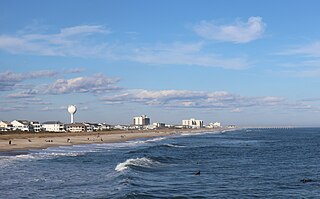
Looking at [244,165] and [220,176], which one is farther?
[244,165]

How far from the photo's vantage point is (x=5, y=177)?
35094mm

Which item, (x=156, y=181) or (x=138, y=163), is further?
(x=138, y=163)

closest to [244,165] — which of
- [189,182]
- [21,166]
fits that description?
[189,182]

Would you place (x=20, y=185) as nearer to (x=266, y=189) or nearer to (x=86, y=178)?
(x=86, y=178)

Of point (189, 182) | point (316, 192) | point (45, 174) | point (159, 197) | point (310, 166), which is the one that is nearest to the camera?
point (159, 197)

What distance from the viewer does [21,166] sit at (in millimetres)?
44062

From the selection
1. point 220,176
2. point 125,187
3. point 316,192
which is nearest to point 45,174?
point 125,187

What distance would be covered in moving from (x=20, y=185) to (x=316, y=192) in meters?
22.1

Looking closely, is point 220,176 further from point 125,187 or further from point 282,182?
point 125,187

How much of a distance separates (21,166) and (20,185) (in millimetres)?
13847

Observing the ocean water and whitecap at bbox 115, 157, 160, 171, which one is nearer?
the ocean water

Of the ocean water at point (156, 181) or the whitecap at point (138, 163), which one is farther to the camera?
the whitecap at point (138, 163)

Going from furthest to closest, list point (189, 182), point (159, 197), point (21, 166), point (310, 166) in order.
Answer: point (310, 166) < point (21, 166) < point (189, 182) < point (159, 197)

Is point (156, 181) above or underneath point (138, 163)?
underneath
